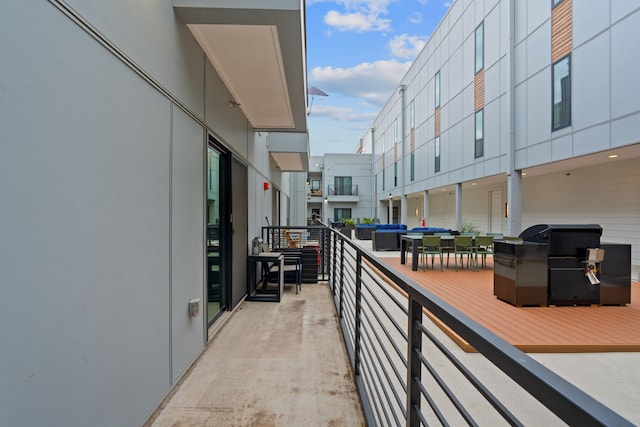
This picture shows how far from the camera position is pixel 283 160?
10031mm

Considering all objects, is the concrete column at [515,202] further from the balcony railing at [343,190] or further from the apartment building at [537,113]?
the balcony railing at [343,190]

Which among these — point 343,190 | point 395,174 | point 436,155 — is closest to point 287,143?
point 436,155

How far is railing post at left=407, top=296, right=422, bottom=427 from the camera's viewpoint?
4.05ft

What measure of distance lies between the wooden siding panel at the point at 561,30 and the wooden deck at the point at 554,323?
6.30 m

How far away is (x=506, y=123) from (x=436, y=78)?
729 centimetres

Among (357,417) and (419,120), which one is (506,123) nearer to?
(419,120)

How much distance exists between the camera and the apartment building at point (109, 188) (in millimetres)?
1246

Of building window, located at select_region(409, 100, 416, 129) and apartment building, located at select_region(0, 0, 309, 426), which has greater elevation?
building window, located at select_region(409, 100, 416, 129)

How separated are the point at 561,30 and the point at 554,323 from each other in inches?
331

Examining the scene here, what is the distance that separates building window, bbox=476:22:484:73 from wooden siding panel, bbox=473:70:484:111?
292mm

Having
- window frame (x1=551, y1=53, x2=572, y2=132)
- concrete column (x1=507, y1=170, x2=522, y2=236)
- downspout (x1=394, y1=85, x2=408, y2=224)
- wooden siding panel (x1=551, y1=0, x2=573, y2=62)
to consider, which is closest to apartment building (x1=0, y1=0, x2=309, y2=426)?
window frame (x1=551, y1=53, x2=572, y2=132)

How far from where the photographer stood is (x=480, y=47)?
1266 cm

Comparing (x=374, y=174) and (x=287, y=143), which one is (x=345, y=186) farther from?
(x=287, y=143)

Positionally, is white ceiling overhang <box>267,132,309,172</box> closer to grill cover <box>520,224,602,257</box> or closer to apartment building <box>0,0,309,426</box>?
apartment building <box>0,0,309,426</box>
